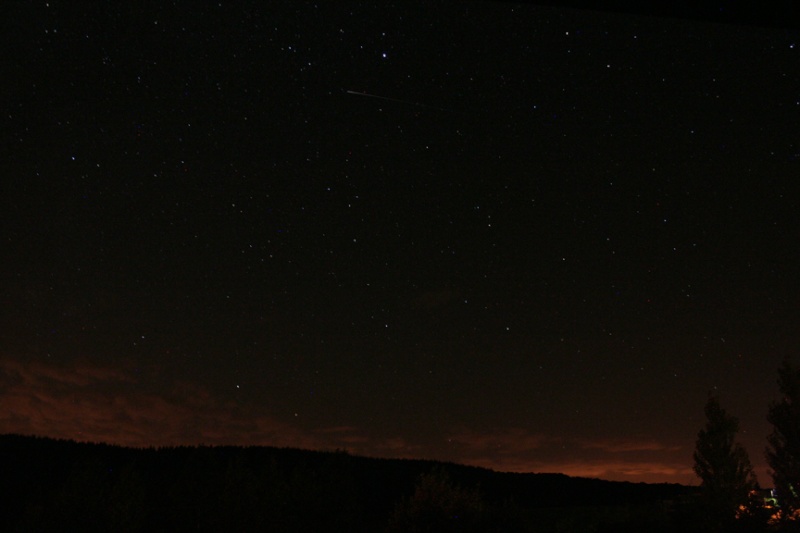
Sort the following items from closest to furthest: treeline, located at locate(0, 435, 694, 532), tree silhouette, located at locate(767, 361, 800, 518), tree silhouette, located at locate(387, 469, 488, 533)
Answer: tree silhouette, located at locate(387, 469, 488, 533), treeline, located at locate(0, 435, 694, 532), tree silhouette, located at locate(767, 361, 800, 518)

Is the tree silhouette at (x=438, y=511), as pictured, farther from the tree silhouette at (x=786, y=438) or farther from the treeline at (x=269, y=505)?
the tree silhouette at (x=786, y=438)

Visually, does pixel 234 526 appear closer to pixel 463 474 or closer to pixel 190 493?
pixel 190 493

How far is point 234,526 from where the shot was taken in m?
19.2

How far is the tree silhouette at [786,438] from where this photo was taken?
89.1ft

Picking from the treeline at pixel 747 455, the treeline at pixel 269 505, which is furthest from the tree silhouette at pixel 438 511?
the treeline at pixel 747 455

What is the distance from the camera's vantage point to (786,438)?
92.3ft

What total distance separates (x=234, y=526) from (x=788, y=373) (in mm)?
24006

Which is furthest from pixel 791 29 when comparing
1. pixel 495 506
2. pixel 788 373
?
pixel 788 373

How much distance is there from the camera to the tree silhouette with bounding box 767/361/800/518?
89.1 feet

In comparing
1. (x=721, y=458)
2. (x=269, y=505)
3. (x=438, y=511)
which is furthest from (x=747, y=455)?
(x=269, y=505)

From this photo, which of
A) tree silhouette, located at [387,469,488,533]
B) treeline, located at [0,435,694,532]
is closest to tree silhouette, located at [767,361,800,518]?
treeline, located at [0,435,694,532]

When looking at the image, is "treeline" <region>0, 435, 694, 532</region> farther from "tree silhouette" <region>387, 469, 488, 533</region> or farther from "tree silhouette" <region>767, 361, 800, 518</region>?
"tree silhouette" <region>767, 361, 800, 518</region>

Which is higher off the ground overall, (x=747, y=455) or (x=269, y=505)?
(x=747, y=455)

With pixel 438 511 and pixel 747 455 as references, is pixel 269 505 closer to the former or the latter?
pixel 438 511
